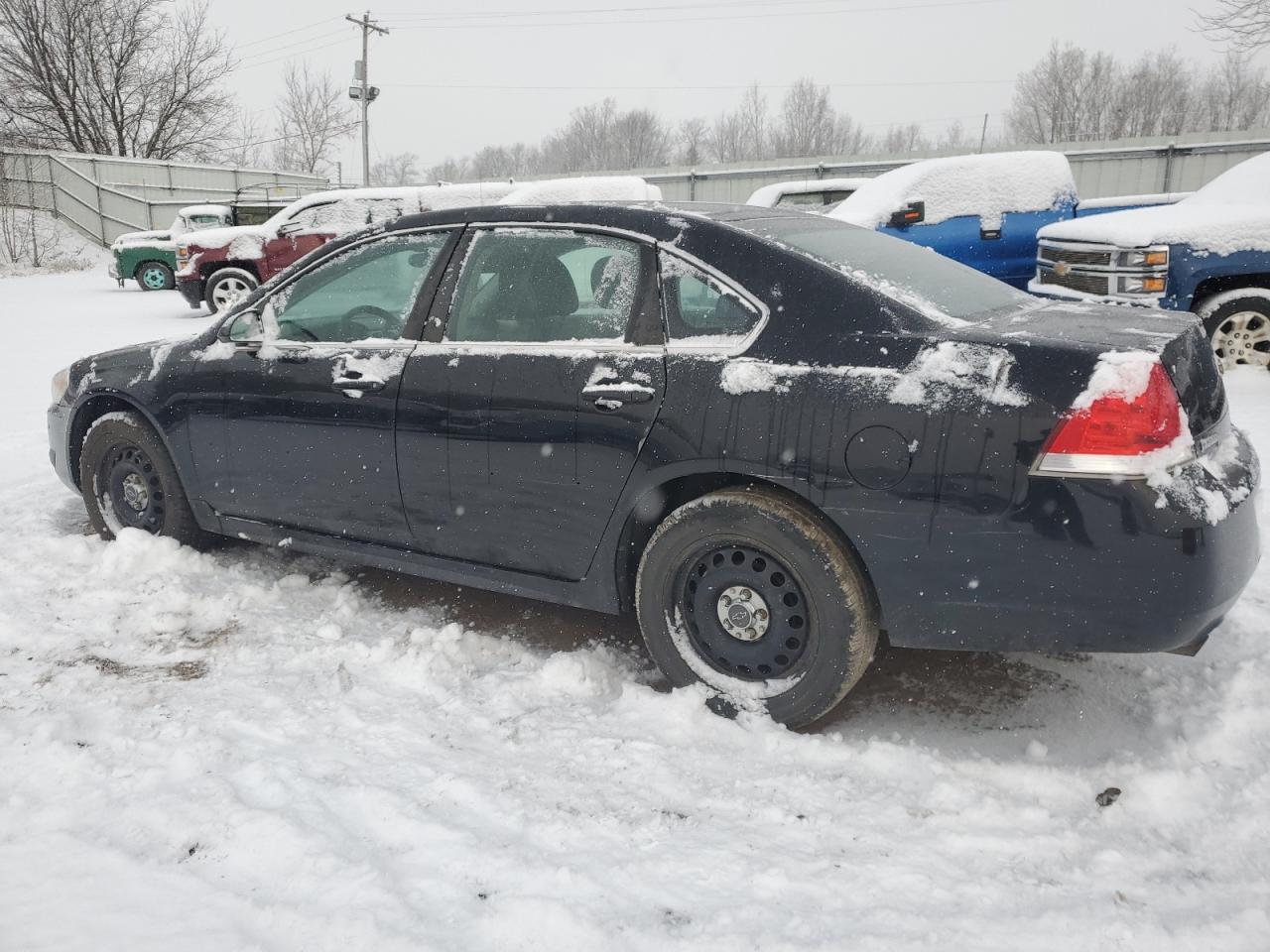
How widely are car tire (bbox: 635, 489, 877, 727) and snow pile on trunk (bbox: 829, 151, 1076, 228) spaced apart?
753 centimetres

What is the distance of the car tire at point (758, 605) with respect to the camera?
8.92 ft

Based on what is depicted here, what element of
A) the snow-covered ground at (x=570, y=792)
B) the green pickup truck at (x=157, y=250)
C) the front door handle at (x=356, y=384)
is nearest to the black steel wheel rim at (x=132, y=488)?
the snow-covered ground at (x=570, y=792)

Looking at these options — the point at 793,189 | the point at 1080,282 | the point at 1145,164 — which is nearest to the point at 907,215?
the point at 1080,282

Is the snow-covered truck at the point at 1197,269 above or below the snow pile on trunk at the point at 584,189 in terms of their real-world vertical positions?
below

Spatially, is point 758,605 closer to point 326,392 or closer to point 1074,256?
point 326,392

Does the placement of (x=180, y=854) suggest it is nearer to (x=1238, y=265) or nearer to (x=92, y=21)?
(x=1238, y=265)

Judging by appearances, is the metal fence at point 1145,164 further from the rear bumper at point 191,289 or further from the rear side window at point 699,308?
the rear side window at point 699,308

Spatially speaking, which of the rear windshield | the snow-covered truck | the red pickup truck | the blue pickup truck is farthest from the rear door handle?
the red pickup truck

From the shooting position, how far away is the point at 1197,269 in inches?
277

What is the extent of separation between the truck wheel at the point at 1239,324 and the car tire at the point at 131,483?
6889mm

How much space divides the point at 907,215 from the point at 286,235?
887 centimetres

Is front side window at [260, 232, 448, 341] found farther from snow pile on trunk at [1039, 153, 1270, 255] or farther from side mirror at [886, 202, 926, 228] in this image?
side mirror at [886, 202, 926, 228]

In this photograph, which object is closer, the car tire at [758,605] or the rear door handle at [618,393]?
the car tire at [758,605]

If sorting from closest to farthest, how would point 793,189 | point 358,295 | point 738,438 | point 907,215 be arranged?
point 738,438
point 358,295
point 907,215
point 793,189
